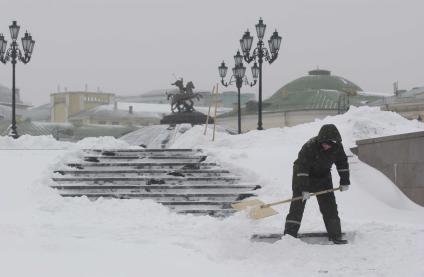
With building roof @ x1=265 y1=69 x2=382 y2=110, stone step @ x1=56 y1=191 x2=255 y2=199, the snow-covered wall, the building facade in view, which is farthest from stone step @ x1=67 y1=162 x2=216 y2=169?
the building facade

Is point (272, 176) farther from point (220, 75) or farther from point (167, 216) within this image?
point (220, 75)

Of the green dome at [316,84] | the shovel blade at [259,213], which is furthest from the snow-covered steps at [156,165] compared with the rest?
the green dome at [316,84]

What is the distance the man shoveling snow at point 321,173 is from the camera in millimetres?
7555

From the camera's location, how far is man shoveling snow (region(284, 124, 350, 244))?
7555 millimetres

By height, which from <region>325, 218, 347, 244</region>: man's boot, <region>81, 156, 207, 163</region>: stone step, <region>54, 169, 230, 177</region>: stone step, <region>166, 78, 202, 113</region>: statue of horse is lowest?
<region>325, 218, 347, 244</region>: man's boot

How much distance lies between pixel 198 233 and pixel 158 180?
130 inches

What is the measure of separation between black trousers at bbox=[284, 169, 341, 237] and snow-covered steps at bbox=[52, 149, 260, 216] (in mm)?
2570

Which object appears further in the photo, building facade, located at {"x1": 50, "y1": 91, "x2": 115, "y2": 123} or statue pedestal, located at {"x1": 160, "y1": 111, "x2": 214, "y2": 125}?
building facade, located at {"x1": 50, "y1": 91, "x2": 115, "y2": 123}

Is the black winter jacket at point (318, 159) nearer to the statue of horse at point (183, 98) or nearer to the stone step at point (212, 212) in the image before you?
the stone step at point (212, 212)

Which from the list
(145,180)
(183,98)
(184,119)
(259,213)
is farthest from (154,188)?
(183,98)

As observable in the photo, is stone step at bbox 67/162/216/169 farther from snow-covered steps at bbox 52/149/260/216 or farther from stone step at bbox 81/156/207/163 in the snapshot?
stone step at bbox 81/156/207/163

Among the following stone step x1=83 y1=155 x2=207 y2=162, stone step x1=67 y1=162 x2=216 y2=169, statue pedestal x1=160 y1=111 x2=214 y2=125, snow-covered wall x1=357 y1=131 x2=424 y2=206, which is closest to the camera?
snow-covered wall x1=357 y1=131 x2=424 y2=206

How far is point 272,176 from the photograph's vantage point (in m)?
11.4

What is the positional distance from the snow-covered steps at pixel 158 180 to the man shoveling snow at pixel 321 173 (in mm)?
2613
